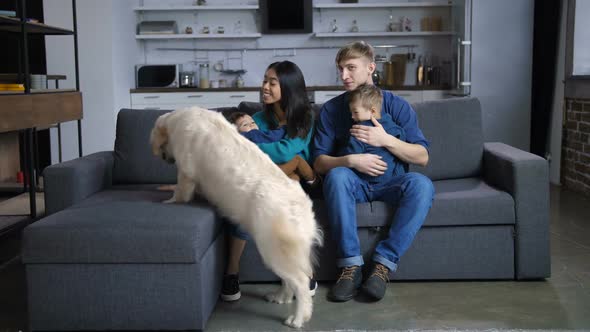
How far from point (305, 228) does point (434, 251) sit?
2.79 feet

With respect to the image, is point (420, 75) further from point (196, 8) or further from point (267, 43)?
point (196, 8)

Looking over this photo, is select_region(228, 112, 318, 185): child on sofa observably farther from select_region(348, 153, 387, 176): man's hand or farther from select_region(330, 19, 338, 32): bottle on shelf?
select_region(330, 19, 338, 32): bottle on shelf

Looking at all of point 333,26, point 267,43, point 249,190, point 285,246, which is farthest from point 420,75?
point 285,246

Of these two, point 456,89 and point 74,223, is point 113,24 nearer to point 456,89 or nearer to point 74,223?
point 456,89

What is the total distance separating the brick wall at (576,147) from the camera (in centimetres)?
523

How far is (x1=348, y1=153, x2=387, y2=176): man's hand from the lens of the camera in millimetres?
2922

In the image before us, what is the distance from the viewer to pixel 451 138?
3500 mm

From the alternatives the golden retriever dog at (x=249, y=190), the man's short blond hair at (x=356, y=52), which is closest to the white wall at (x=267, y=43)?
the man's short blond hair at (x=356, y=52)

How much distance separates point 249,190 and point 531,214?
1344mm

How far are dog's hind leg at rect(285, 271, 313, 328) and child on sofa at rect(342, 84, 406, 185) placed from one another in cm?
79

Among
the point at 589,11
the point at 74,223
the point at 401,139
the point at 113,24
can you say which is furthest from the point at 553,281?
the point at 113,24

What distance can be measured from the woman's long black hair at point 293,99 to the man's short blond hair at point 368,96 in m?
0.25

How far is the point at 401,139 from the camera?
3.09 m

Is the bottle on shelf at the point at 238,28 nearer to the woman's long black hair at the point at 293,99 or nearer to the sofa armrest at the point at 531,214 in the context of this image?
the woman's long black hair at the point at 293,99
